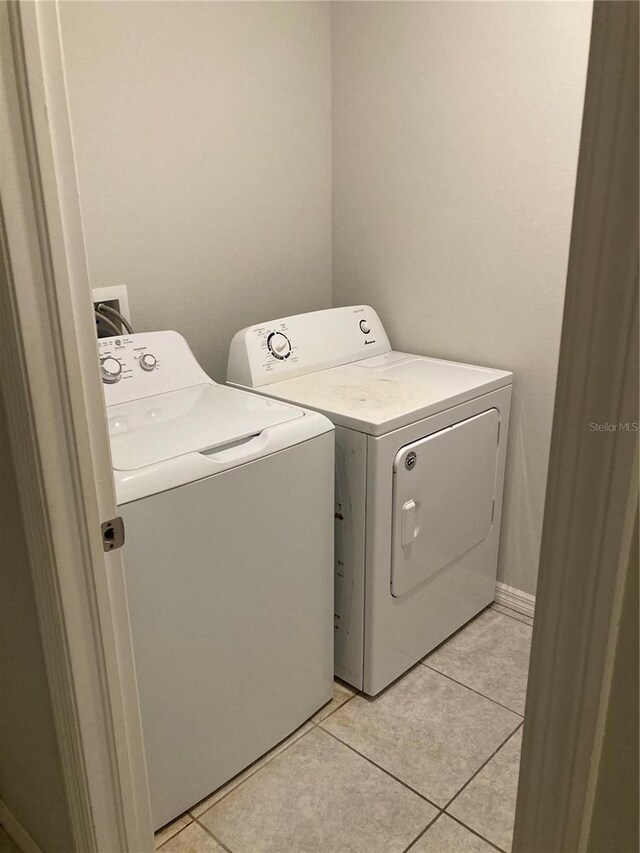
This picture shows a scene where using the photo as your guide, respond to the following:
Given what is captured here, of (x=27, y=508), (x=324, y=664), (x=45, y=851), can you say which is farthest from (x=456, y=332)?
(x=45, y=851)

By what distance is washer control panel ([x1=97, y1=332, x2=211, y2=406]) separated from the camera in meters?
1.80

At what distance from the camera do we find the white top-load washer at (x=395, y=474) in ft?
5.87

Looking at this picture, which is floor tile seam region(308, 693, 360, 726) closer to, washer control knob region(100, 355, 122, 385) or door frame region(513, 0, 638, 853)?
washer control knob region(100, 355, 122, 385)

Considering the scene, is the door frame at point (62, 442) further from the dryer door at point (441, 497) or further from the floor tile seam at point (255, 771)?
the dryer door at point (441, 497)

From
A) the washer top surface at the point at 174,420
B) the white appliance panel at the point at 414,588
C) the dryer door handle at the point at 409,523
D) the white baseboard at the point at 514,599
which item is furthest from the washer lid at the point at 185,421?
the white baseboard at the point at 514,599

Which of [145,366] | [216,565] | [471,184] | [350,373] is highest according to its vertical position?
[471,184]

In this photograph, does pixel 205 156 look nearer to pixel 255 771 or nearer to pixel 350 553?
pixel 350 553

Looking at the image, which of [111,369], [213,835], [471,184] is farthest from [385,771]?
[471,184]

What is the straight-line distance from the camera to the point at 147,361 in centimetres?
187

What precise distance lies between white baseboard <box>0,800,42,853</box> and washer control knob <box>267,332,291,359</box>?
134cm

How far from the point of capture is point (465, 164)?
2.11m

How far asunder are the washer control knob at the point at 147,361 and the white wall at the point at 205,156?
0.19 m

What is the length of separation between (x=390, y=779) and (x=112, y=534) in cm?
108

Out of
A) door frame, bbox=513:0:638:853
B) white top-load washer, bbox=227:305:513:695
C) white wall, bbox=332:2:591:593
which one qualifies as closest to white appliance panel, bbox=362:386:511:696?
white top-load washer, bbox=227:305:513:695
